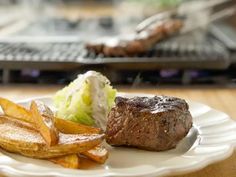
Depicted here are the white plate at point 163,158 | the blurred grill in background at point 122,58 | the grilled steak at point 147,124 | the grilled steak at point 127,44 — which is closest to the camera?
the white plate at point 163,158

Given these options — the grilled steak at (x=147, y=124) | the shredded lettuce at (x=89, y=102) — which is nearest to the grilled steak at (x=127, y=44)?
the shredded lettuce at (x=89, y=102)

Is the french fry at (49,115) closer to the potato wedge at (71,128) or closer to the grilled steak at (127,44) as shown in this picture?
the potato wedge at (71,128)

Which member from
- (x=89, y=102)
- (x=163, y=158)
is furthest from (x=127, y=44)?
(x=163, y=158)

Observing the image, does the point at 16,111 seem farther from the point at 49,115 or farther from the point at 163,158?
the point at 163,158

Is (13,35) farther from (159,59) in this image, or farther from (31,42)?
(159,59)

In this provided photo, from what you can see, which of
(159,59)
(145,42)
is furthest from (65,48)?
(159,59)

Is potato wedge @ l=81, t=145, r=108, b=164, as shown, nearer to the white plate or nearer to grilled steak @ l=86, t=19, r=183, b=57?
the white plate

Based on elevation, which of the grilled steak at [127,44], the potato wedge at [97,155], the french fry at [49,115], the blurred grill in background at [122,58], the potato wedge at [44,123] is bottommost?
the blurred grill in background at [122,58]
